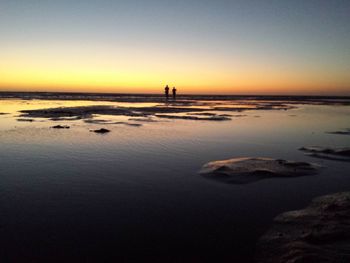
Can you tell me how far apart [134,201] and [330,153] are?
8.90 m

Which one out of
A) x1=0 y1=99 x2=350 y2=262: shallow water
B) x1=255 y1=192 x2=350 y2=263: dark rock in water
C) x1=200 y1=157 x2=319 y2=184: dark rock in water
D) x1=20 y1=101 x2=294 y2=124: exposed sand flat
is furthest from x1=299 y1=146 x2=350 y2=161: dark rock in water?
x1=20 y1=101 x2=294 y2=124: exposed sand flat

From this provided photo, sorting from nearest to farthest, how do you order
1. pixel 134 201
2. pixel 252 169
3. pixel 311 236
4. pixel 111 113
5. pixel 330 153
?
pixel 311 236
pixel 134 201
pixel 252 169
pixel 330 153
pixel 111 113

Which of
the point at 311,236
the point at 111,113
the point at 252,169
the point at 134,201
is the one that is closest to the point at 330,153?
the point at 252,169

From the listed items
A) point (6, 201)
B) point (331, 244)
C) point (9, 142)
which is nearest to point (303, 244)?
point (331, 244)

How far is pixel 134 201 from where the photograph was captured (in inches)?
281

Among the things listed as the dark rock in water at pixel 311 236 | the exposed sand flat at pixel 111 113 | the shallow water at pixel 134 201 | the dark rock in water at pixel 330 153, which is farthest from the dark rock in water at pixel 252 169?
the exposed sand flat at pixel 111 113

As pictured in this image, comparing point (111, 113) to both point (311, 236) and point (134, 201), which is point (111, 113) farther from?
point (311, 236)

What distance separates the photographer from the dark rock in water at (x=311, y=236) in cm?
474

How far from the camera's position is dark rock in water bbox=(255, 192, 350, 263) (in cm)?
474

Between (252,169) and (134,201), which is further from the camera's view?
(252,169)

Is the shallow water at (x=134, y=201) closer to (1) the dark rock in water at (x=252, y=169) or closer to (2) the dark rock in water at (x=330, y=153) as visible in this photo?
(1) the dark rock in water at (x=252, y=169)

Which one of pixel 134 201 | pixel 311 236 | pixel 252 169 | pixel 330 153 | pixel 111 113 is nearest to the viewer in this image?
pixel 311 236

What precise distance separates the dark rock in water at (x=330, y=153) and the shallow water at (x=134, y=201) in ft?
2.04

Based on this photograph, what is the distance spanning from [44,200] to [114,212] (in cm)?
Result: 173
